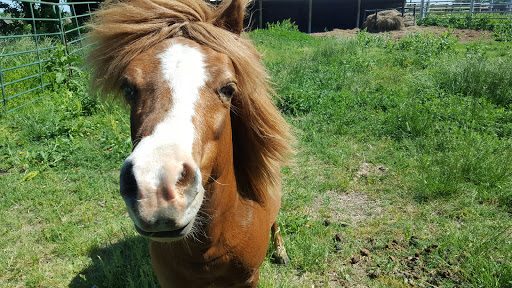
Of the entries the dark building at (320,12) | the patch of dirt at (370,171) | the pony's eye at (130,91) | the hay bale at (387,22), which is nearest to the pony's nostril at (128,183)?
the pony's eye at (130,91)

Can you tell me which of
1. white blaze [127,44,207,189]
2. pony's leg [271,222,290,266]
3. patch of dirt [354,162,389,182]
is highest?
white blaze [127,44,207,189]

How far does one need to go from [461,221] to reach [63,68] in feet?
24.9

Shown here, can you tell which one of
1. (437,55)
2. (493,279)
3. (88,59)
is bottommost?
(493,279)

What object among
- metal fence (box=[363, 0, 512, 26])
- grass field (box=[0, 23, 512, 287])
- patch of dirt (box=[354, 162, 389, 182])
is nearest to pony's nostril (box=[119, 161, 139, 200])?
grass field (box=[0, 23, 512, 287])

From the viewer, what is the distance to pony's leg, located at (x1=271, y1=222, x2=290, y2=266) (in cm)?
317

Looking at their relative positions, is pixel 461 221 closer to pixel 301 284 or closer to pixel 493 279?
pixel 493 279

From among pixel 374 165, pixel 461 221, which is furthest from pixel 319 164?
pixel 461 221

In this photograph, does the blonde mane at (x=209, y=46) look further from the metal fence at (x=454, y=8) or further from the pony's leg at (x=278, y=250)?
the metal fence at (x=454, y=8)

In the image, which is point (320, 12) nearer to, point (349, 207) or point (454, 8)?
point (454, 8)

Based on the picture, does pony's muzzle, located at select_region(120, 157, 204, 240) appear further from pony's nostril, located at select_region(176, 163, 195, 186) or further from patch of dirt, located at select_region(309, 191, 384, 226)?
patch of dirt, located at select_region(309, 191, 384, 226)

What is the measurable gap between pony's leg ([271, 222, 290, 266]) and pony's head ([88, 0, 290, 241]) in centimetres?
108

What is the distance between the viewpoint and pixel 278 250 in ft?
10.5

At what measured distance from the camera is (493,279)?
8.55 feet

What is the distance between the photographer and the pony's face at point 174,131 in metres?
1.20
